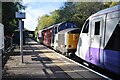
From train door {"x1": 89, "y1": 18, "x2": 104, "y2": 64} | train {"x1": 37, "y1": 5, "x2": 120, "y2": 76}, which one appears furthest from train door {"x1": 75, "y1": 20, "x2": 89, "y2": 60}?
train door {"x1": 89, "y1": 18, "x2": 104, "y2": 64}

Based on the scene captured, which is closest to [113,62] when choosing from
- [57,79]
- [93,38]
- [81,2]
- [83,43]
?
[57,79]

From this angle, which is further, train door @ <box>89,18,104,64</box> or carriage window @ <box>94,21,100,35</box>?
carriage window @ <box>94,21,100,35</box>

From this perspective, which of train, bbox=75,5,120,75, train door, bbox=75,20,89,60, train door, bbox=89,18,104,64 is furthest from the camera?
train door, bbox=75,20,89,60

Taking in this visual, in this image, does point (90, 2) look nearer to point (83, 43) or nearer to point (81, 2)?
point (81, 2)

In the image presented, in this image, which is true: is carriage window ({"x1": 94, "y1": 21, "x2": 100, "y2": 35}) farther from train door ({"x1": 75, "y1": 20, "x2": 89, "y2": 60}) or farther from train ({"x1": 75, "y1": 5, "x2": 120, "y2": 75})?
train door ({"x1": 75, "y1": 20, "x2": 89, "y2": 60})

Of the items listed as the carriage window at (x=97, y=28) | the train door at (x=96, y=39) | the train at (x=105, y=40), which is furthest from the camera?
the carriage window at (x=97, y=28)

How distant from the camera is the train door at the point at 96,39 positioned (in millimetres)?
12091

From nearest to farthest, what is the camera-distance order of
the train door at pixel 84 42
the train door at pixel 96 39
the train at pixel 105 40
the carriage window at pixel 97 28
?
the train at pixel 105 40 < the train door at pixel 96 39 < the carriage window at pixel 97 28 < the train door at pixel 84 42

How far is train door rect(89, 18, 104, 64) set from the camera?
39.7 feet

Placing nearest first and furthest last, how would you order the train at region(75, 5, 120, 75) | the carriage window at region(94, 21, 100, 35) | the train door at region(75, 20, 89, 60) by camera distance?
the train at region(75, 5, 120, 75)
the carriage window at region(94, 21, 100, 35)
the train door at region(75, 20, 89, 60)

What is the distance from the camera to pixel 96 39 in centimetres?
1267

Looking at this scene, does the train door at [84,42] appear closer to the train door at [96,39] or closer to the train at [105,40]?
the train at [105,40]

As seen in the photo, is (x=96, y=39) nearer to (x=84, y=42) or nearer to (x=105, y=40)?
(x=105, y=40)

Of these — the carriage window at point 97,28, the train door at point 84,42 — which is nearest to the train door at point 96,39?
the carriage window at point 97,28
